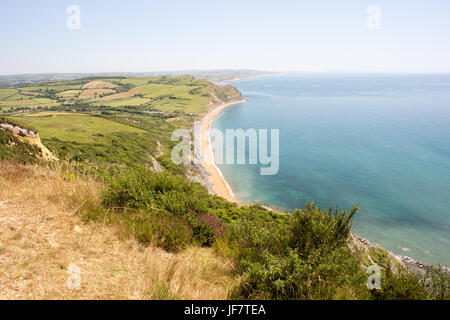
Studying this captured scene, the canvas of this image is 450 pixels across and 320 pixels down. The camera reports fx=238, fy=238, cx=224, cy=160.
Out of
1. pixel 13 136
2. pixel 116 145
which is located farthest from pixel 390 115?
pixel 13 136

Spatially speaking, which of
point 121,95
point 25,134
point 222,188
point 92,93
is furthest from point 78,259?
point 92,93

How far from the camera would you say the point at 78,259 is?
426 centimetres

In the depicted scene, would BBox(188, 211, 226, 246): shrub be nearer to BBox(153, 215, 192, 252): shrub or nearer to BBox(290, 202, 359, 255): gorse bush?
BBox(153, 215, 192, 252): shrub

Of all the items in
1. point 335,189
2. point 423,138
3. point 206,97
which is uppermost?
point 206,97

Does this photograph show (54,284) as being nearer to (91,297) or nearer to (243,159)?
(91,297)

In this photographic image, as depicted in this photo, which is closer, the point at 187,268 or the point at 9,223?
the point at 187,268

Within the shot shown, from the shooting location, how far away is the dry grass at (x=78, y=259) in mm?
3453

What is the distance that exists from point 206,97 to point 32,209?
149776 mm

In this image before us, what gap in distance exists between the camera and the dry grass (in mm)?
3453

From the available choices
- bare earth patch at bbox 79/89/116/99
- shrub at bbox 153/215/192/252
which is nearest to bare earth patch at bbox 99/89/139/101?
bare earth patch at bbox 79/89/116/99

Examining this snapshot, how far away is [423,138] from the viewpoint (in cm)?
7531

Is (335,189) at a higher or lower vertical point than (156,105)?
lower

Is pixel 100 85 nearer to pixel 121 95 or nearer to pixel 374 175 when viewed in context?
pixel 121 95
